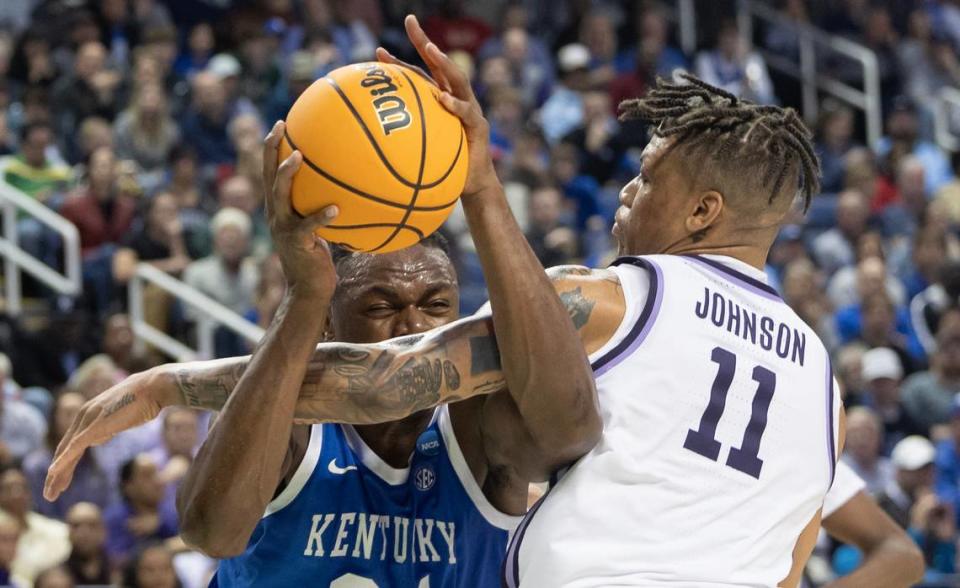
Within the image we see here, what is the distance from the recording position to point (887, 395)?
11.2 metres

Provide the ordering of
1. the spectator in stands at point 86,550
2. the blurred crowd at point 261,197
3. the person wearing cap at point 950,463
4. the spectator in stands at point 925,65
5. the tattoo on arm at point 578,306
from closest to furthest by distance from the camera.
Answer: the tattoo on arm at point 578,306
the spectator in stands at point 86,550
the blurred crowd at point 261,197
the person wearing cap at point 950,463
the spectator in stands at point 925,65

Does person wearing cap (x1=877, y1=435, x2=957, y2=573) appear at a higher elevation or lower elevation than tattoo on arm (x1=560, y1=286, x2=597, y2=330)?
lower

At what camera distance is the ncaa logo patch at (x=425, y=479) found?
414cm

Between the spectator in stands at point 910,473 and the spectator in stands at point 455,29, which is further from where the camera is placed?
the spectator in stands at point 455,29

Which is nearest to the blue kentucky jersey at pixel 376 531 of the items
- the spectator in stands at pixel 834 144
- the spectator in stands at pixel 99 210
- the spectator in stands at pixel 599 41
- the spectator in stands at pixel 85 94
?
the spectator in stands at pixel 99 210

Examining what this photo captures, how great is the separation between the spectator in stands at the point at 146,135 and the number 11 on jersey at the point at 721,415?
A: 875 cm

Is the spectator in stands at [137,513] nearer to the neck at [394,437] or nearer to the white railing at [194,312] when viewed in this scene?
the white railing at [194,312]

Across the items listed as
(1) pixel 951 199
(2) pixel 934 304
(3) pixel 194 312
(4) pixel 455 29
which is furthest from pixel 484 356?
(4) pixel 455 29

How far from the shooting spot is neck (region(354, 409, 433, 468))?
13.9 ft

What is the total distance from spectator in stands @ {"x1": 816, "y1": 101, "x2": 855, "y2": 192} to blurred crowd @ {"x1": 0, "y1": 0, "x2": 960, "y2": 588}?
0.09ft

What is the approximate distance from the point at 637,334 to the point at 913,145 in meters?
12.3

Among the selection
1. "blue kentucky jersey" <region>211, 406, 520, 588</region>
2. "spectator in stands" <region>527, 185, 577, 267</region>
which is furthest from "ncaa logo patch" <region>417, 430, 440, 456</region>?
"spectator in stands" <region>527, 185, 577, 267</region>

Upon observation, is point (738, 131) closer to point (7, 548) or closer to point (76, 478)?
point (7, 548)

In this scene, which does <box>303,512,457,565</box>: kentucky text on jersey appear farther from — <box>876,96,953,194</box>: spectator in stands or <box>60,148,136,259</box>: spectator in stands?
<box>876,96,953,194</box>: spectator in stands
